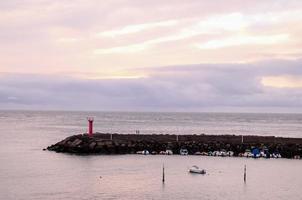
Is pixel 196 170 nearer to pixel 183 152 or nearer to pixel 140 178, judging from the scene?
pixel 140 178

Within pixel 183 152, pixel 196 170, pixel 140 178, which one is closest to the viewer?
pixel 140 178

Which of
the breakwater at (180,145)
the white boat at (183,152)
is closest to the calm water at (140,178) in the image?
the white boat at (183,152)

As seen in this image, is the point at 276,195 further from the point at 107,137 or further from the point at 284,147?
the point at 107,137

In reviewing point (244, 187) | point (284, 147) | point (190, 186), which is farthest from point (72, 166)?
point (284, 147)

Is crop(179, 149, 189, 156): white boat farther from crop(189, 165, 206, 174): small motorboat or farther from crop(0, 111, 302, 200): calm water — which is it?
crop(189, 165, 206, 174): small motorboat

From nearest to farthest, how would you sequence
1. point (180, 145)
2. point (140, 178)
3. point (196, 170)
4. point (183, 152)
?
point (140, 178)
point (196, 170)
point (183, 152)
point (180, 145)

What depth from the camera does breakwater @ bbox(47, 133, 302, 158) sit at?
3100 inches

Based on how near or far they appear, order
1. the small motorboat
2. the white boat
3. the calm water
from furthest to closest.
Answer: the white boat < the small motorboat < the calm water

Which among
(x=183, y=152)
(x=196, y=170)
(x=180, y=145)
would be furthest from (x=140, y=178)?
(x=180, y=145)

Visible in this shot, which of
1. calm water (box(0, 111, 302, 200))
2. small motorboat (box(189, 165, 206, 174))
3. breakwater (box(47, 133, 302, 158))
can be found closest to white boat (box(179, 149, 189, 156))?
breakwater (box(47, 133, 302, 158))

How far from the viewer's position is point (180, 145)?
82250 mm

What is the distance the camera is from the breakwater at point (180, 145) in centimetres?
7875

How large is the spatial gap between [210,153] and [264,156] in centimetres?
816

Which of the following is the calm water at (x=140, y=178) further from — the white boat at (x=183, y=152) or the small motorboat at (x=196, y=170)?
the white boat at (x=183, y=152)
